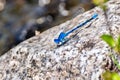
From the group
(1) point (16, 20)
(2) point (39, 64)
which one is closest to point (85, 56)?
(2) point (39, 64)

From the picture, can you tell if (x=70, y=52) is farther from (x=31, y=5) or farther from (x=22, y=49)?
(x=31, y=5)

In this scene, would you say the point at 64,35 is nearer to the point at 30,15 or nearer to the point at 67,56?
the point at 67,56

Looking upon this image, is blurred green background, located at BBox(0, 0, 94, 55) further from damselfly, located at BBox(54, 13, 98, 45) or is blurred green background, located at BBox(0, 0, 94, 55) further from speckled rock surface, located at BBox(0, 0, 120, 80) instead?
damselfly, located at BBox(54, 13, 98, 45)

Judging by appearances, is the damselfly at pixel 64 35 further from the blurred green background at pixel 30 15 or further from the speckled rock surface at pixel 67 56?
the blurred green background at pixel 30 15

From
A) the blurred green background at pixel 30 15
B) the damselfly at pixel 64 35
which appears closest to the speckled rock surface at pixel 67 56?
the damselfly at pixel 64 35

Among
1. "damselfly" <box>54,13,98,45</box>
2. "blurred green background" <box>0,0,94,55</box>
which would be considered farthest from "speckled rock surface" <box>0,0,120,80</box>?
"blurred green background" <box>0,0,94,55</box>
